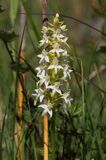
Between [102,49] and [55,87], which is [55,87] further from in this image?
[102,49]

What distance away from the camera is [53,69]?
7.47ft

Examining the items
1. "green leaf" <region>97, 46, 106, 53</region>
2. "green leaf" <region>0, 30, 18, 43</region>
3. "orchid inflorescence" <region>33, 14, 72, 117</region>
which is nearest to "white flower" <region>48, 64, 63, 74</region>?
"orchid inflorescence" <region>33, 14, 72, 117</region>

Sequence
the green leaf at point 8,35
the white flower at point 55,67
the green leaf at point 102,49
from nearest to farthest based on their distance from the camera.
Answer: the white flower at point 55,67 → the green leaf at point 8,35 → the green leaf at point 102,49

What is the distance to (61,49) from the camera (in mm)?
2248

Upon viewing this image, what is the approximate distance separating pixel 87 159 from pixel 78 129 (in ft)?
1.47

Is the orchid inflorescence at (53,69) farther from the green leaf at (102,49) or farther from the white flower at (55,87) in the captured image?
the green leaf at (102,49)

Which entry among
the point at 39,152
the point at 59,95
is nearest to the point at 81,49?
the point at 39,152

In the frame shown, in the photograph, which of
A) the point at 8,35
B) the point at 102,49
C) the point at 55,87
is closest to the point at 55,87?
the point at 55,87

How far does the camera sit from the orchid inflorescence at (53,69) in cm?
225

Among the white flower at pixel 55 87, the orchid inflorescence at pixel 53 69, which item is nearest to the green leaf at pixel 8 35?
the orchid inflorescence at pixel 53 69

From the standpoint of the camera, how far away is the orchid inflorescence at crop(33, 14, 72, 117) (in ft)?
7.38

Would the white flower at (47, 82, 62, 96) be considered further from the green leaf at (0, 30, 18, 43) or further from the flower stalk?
the green leaf at (0, 30, 18, 43)

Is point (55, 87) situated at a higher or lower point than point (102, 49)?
lower

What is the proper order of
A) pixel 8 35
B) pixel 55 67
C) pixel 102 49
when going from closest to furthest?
pixel 55 67 < pixel 8 35 < pixel 102 49
